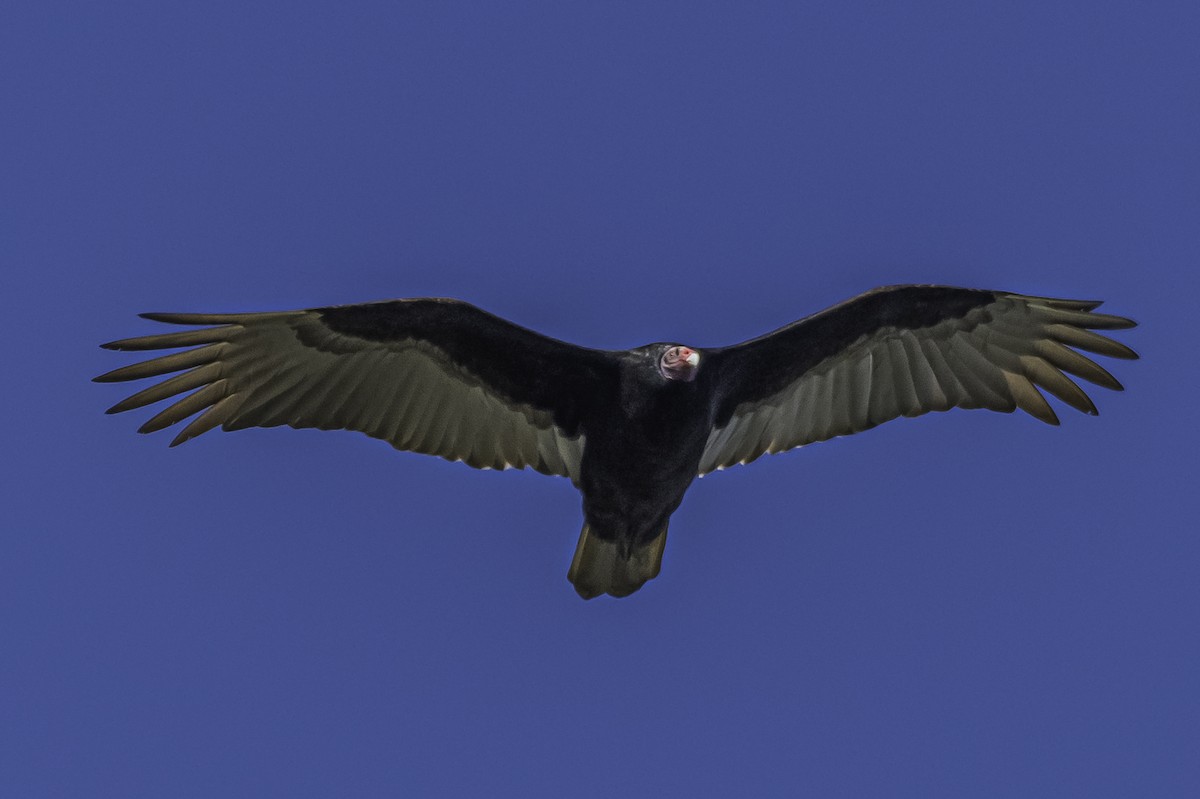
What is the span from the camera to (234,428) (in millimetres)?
9922

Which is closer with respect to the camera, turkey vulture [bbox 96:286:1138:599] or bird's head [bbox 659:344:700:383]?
bird's head [bbox 659:344:700:383]

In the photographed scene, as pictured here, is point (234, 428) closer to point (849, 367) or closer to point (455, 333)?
point (455, 333)

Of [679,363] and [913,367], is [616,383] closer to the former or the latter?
[679,363]

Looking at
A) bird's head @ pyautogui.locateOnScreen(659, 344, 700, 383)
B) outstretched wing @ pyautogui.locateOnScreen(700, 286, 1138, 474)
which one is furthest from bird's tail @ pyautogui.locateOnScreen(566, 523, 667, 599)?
bird's head @ pyautogui.locateOnScreen(659, 344, 700, 383)

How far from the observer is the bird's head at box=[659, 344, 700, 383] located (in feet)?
30.3

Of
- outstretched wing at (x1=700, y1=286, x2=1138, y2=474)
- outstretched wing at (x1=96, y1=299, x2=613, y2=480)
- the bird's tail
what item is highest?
outstretched wing at (x1=700, y1=286, x2=1138, y2=474)

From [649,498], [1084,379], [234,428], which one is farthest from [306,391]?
[1084,379]

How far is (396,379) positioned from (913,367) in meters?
3.49

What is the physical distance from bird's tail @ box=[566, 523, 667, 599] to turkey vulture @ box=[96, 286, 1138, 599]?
0.03ft

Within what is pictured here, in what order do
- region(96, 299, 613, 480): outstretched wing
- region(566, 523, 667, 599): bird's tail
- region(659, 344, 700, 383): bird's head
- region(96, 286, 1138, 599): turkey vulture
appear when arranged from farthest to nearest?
region(566, 523, 667, 599): bird's tail
region(96, 299, 613, 480): outstretched wing
region(96, 286, 1138, 599): turkey vulture
region(659, 344, 700, 383): bird's head

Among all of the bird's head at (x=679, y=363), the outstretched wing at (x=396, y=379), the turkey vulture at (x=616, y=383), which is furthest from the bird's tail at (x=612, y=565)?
the bird's head at (x=679, y=363)

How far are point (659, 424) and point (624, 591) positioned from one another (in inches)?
59.3

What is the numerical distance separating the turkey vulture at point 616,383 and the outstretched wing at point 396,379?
1 centimetres

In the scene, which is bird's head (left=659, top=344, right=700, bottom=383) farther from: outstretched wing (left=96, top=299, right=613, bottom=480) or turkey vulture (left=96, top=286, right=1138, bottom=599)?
outstretched wing (left=96, top=299, right=613, bottom=480)
